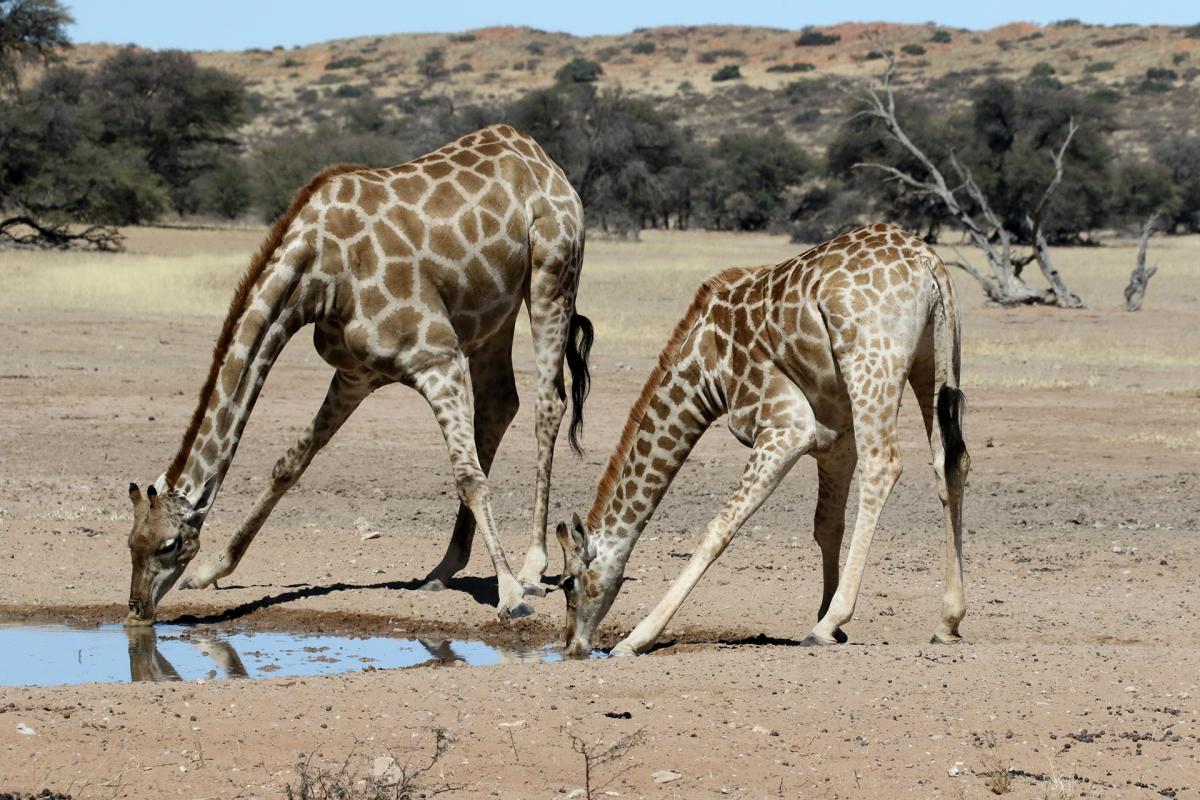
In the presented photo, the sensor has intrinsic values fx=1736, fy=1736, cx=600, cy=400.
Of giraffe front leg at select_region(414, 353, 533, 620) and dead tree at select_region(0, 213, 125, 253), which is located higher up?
giraffe front leg at select_region(414, 353, 533, 620)

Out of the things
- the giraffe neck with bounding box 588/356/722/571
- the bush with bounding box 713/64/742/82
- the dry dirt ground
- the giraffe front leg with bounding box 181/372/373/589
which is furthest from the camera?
the bush with bounding box 713/64/742/82

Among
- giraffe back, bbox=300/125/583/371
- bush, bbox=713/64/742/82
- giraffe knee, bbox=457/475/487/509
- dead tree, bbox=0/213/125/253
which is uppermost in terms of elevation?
giraffe back, bbox=300/125/583/371

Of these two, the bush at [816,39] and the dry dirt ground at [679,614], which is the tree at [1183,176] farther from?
the bush at [816,39]

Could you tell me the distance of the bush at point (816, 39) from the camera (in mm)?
120438

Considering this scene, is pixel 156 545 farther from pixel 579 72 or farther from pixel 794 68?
pixel 794 68

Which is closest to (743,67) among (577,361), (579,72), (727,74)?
(727,74)

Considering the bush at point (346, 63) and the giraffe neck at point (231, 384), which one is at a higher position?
the giraffe neck at point (231, 384)

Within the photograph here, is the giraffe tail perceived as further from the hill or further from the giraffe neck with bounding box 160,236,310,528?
the hill

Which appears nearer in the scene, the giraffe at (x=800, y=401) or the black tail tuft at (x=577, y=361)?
the giraffe at (x=800, y=401)

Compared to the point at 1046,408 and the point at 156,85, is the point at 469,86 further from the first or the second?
the point at 1046,408

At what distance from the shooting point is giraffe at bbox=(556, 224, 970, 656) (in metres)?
7.26

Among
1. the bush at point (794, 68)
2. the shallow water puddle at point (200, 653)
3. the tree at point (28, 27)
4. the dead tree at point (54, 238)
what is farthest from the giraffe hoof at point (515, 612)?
the bush at point (794, 68)

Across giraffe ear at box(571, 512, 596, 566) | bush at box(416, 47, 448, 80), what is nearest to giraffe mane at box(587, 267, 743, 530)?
giraffe ear at box(571, 512, 596, 566)

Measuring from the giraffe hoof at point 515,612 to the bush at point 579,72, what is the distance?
91937 mm
